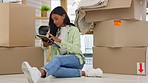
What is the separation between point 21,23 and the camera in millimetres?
2449

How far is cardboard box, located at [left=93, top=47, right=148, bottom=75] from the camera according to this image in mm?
2311

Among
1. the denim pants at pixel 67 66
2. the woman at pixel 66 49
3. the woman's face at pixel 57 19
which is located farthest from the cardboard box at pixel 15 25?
the denim pants at pixel 67 66

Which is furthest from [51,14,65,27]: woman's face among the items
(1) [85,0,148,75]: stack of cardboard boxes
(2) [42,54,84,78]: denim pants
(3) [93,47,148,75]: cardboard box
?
(3) [93,47,148,75]: cardboard box

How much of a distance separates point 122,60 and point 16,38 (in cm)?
106

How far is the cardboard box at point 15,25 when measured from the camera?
2.37 m

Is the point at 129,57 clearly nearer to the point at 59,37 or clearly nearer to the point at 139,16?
the point at 139,16

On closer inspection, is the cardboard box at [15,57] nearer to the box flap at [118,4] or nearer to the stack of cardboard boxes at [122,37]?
the stack of cardboard boxes at [122,37]

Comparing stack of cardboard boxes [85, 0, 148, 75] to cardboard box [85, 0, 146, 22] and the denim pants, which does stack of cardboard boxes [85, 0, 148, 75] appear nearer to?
cardboard box [85, 0, 146, 22]

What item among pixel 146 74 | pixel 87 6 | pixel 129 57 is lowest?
pixel 146 74

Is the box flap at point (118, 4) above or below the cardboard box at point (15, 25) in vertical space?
above

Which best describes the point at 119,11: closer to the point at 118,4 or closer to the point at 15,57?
the point at 118,4

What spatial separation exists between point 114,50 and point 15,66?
1000mm

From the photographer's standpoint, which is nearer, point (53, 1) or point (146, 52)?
point (146, 52)

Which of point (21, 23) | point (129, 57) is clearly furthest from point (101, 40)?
point (21, 23)
